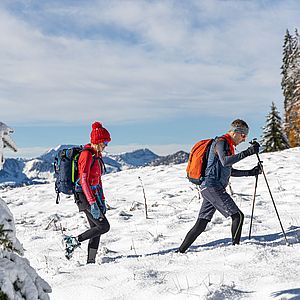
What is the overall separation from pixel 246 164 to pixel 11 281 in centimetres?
1689

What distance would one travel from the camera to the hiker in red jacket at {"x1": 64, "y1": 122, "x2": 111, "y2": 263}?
6.34 metres

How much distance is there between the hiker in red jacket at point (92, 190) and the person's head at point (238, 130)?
81.0 inches

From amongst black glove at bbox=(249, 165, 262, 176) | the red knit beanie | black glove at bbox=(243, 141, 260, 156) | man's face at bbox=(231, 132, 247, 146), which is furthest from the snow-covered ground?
the red knit beanie

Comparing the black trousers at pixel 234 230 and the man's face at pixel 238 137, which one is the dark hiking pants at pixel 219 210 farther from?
the man's face at pixel 238 137

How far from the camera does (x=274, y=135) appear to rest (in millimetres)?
38531

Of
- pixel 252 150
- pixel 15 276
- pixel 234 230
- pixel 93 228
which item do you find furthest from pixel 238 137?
pixel 15 276

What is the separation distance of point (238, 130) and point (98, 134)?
228 centimetres

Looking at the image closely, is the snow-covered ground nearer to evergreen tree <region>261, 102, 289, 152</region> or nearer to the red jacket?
the red jacket

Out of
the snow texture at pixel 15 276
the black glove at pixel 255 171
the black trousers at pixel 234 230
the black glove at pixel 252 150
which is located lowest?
the black trousers at pixel 234 230

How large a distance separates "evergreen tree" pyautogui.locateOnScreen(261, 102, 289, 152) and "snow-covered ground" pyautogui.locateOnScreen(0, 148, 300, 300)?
967 inches

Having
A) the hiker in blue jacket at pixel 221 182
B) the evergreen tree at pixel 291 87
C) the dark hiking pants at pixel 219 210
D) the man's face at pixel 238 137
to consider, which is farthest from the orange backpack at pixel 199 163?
the evergreen tree at pixel 291 87

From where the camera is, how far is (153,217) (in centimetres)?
989

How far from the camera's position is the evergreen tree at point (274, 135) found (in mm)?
38344

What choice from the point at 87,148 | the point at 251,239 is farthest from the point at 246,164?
the point at 87,148
